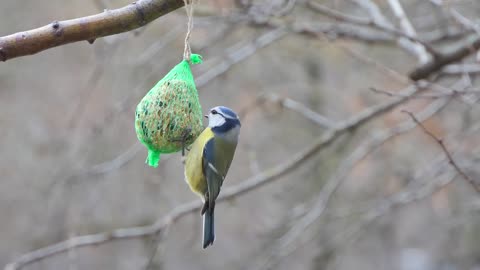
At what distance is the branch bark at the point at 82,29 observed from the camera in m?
1.24

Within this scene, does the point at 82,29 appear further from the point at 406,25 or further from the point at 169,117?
the point at 406,25

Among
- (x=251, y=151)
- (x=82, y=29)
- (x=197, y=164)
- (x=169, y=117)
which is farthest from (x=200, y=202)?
(x=82, y=29)

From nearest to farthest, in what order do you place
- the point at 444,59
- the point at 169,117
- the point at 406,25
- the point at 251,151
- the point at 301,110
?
1. the point at 169,117
2. the point at 444,59
3. the point at 406,25
4. the point at 301,110
5. the point at 251,151

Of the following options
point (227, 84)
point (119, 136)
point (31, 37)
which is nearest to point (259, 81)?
point (227, 84)

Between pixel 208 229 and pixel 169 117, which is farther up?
pixel 169 117

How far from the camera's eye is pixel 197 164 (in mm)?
1794

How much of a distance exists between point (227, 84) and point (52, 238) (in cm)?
148

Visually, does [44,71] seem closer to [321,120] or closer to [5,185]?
[5,185]

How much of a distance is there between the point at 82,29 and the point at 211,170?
2.07 ft

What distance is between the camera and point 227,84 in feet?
14.6

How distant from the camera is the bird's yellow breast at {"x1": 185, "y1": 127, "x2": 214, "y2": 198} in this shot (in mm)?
1758

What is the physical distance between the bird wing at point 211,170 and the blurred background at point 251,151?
3.92 ft

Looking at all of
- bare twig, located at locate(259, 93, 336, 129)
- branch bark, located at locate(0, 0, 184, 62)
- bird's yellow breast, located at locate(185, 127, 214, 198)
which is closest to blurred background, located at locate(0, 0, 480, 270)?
bare twig, located at locate(259, 93, 336, 129)

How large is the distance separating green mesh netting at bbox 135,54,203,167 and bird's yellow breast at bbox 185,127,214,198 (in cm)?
2
